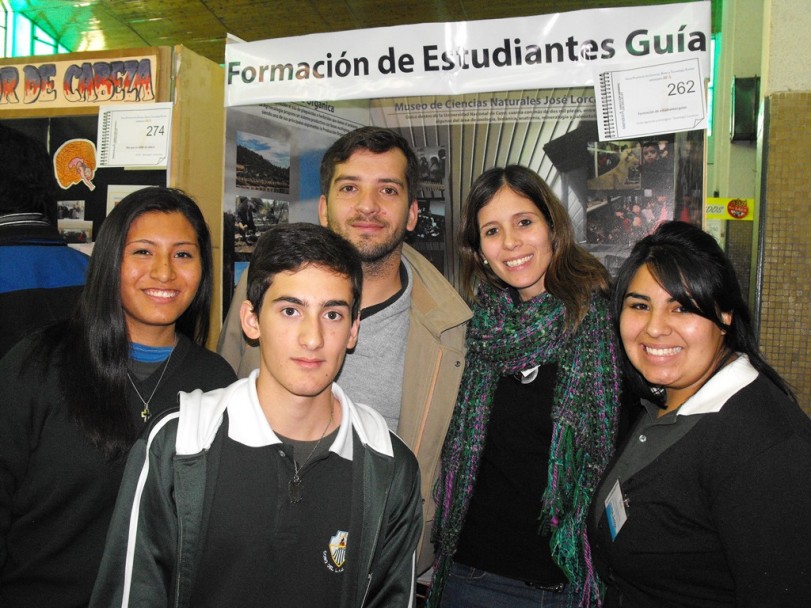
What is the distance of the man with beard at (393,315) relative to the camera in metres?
2.23

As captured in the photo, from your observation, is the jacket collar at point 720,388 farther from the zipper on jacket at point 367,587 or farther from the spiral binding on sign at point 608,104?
the spiral binding on sign at point 608,104

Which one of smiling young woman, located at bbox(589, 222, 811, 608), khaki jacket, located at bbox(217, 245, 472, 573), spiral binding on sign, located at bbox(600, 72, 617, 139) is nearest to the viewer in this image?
smiling young woman, located at bbox(589, 222, 811, 608)

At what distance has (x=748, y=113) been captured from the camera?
21.8 ft

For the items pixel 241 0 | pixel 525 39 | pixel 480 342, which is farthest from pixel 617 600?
pixel 241 0

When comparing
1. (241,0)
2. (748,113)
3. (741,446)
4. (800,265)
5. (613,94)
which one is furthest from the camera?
(241,0)

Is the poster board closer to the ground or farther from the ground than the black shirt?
farther from the ground

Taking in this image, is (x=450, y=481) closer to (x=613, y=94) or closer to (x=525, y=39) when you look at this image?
(x=613, y=94)

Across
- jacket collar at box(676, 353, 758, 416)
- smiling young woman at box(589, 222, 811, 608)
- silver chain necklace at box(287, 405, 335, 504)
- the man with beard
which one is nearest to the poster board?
the man with beard

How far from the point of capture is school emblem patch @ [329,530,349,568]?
5.16 feet

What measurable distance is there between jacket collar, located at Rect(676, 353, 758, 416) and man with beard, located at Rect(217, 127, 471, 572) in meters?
0.85

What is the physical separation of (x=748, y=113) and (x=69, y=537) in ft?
23.4

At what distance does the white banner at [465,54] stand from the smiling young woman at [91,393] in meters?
1.12

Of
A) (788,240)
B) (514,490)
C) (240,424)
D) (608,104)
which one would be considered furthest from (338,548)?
(788,240)

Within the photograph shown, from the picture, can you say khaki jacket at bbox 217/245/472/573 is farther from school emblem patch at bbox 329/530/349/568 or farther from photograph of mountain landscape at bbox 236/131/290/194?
photograph of mountain landscape at bbox 236/131/290/194
